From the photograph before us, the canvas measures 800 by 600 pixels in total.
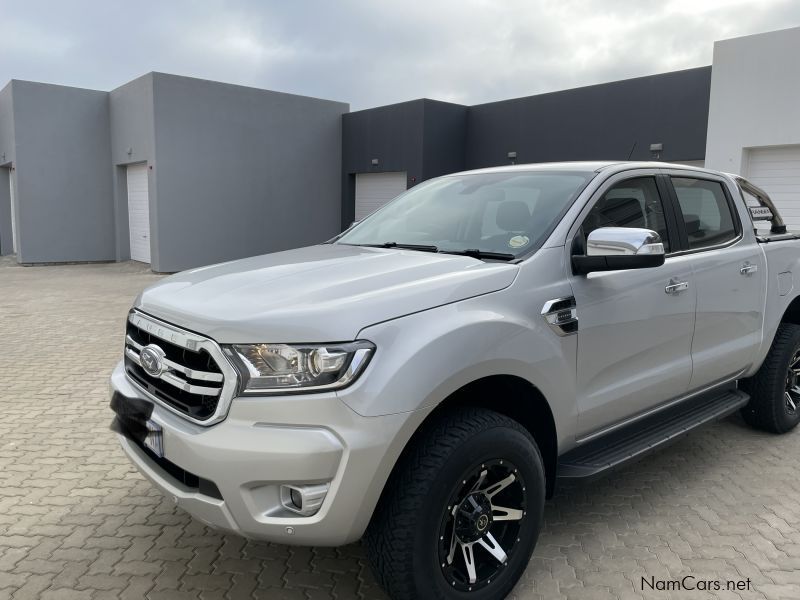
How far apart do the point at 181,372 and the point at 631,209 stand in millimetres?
2467

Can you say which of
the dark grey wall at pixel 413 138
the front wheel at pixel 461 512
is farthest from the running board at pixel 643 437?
the dark grey wall at pixel 413 138

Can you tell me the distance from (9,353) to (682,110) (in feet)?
42.7

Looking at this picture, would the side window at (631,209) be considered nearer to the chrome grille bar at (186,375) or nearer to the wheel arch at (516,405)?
the wheel arch at (516,405)

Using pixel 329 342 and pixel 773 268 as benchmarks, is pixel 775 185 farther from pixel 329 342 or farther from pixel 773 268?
pixel 329 342

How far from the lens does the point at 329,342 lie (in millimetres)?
2219

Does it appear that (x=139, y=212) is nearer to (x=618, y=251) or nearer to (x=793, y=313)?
(x=793, y=313)

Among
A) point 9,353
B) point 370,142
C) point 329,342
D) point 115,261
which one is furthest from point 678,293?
point 115,261

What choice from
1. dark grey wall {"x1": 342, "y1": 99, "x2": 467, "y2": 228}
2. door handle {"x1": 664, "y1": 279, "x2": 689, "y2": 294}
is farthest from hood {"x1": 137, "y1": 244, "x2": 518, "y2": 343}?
dark grey wall {"x1": 342, "y1": 99, "x2": 467, "y2": 228}

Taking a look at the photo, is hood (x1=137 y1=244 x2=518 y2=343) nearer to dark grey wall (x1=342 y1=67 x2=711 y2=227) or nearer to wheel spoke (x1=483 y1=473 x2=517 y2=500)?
wheel spoke (x1=483 y1=473 x2=517 y2=500)

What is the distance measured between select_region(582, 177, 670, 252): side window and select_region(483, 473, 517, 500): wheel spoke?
49.1 inches

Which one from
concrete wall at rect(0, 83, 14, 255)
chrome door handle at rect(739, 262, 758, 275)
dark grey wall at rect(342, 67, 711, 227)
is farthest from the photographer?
concrete wall at rect(0, 83, 14, 255)

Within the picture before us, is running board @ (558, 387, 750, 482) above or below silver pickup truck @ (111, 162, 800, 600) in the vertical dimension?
below

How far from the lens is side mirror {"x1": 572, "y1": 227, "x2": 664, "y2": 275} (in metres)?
2.78

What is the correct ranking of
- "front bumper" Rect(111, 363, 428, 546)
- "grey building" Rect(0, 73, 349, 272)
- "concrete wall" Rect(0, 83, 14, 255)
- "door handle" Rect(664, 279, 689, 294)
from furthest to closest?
"concrete wall" Rect(0, 83, 14, 255)
"grey building" Rect(0, 73, 349, 272)
"door handle" Rect(664, 279, 689, 294)
"front bumper" Rect(111, 363, 428, 546)
